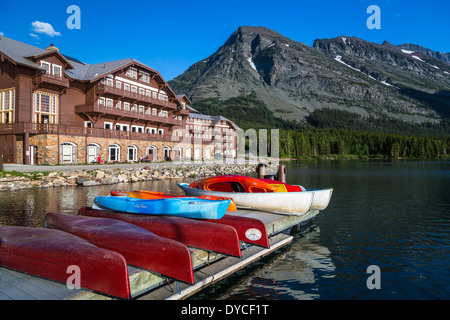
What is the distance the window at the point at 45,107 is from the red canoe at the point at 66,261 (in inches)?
1360

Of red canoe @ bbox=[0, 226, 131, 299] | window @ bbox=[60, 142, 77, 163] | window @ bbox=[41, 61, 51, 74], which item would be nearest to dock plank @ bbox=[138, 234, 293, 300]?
red canoe @ bbox=[0, 226, 131, 299]

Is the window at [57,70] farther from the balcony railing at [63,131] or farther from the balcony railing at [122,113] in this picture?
the balcony railing at [63,131]

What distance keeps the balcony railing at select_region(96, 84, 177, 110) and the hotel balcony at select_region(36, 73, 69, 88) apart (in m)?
4.48

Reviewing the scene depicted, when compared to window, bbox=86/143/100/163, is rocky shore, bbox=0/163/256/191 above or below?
below

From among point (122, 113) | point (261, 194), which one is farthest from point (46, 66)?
point (261, 194)

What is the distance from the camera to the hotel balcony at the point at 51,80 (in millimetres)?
35500

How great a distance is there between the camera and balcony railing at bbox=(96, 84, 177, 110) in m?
41.7

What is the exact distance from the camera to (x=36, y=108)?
36.8m

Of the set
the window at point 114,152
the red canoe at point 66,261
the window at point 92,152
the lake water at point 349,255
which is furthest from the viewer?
the window at point 114,152

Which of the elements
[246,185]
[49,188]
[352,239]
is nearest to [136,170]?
[49,188]

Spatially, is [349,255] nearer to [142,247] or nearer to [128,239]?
[142,247]

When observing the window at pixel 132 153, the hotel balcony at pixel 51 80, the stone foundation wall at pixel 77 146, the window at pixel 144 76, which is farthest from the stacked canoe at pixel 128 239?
the window at pixel 144 76

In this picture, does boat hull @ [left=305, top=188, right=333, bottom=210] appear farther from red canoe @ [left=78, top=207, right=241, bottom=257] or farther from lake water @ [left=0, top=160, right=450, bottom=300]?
red canoe @ [left=78, top=207, right=241, bottom=257]
